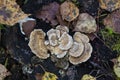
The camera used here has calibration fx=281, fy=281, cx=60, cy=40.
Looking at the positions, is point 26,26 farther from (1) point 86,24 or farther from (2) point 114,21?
(2) point 114,21

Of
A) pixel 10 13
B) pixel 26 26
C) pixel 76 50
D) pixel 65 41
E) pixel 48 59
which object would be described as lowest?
pixel 48 59

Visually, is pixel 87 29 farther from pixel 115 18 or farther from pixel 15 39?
pixel 15 39

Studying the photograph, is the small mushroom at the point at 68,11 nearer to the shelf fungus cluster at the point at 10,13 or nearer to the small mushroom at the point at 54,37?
the small mushroom at the point at 54,37

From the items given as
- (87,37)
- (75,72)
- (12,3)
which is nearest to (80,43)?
(87,37)

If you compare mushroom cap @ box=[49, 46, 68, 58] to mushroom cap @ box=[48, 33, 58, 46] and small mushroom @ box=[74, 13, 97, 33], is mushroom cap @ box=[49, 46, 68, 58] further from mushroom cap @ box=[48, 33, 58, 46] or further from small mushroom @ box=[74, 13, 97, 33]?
small mushroom @ box=[74, 13, 97, 33]

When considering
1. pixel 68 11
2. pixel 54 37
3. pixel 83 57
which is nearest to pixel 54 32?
pixel 54 37
